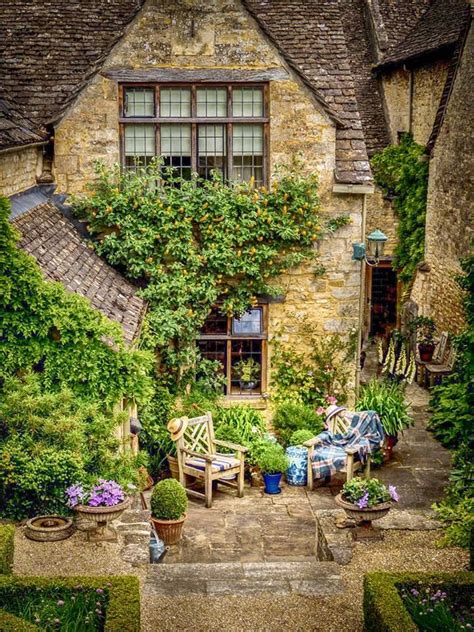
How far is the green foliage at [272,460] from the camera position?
1425 centimetres

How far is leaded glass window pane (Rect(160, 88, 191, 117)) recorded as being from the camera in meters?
15.2

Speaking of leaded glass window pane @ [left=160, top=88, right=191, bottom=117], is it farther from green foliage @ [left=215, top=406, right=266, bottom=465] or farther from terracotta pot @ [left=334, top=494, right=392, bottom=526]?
terracotta pot @ [left=334, top=494, right=392, bottom=526]

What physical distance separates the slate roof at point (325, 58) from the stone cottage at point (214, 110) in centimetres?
2

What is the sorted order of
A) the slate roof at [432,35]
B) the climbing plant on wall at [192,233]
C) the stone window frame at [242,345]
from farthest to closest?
the slate roof at [432,35]
the stone window frame at [242,345]
the climbing plant on wall at [192,233]

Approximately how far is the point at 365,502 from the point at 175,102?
291 inches

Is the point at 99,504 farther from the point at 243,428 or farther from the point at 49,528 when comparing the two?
the point at 243,428

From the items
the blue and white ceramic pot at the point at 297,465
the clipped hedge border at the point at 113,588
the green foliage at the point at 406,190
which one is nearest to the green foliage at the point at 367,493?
the clipped hedge border at the point at 113,588

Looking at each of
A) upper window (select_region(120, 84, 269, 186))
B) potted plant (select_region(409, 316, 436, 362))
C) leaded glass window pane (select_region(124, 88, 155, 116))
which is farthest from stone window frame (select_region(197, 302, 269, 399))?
potted plant (select_region(409, 316, 436, 362))

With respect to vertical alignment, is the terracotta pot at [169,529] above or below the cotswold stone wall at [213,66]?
below

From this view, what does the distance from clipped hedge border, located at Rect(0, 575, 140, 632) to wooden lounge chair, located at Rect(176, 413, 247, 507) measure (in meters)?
5.07

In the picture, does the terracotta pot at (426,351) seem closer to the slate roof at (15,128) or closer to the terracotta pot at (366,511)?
the slate roof at (15,128)

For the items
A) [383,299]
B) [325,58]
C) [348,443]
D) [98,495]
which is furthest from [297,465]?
[383,299]

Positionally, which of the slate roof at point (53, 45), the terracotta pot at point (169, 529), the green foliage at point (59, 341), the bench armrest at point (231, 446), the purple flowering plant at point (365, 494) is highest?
the slate roof at point (53, 45)

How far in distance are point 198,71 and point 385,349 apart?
421 inches
